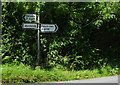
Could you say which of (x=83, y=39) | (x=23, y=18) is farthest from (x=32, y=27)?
(x=83, y=39)

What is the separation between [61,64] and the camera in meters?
7.21

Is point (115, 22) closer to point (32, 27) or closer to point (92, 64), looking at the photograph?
point (92, 64)

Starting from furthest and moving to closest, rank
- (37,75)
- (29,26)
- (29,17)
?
1. (29,17)
2. (29,26)
3. (37,75)

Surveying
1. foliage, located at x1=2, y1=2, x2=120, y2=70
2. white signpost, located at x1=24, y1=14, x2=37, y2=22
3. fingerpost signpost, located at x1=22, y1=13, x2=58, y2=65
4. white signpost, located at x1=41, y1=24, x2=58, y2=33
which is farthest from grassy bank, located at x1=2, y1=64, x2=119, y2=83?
white signpost, located at x1=24, y1=14, x2=37, y2=22

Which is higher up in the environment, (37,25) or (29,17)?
(29,17)

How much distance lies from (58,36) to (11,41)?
2.02 m

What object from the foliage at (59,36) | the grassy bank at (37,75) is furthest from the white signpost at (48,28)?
the grassy bank at (37,75)

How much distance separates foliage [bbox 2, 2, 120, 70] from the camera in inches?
279

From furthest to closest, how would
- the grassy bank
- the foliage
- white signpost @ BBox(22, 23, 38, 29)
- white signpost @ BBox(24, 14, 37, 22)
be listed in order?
the foliage < white signpost @ BBox(24, 14, 37, 22) < white signpost @ BBox(22, 23, 38, 29) < the grassy bank

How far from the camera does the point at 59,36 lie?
24.3 feet

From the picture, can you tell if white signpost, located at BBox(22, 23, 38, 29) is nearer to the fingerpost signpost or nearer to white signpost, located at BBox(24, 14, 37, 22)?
the fingerpost signpost

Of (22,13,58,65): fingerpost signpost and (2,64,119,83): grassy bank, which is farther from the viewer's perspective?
(22,13,58,65): fingerpost signpost

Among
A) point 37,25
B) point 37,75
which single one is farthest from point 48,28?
point 37,75

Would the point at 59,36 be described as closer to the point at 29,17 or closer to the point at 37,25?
the point at 37,25
